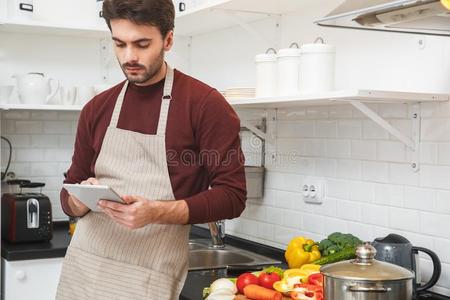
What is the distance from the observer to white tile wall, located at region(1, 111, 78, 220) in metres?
3.95

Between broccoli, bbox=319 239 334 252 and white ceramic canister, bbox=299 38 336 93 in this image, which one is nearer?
white ceramic canister, bbox=299 38 336 93

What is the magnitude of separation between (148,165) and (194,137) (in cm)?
17

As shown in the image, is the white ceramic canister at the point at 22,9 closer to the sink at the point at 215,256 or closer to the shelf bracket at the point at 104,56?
the shelf bracket at the point at 104,56

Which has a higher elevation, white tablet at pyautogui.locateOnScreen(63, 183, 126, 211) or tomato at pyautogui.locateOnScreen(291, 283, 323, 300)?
white tablet at pyautogui.locateOnScreen(63, 183, 126, 211)

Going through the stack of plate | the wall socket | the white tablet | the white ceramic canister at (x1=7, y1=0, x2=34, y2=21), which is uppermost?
the white ceramic canister at (x1=7, y1=0, x2=34, y2=21)

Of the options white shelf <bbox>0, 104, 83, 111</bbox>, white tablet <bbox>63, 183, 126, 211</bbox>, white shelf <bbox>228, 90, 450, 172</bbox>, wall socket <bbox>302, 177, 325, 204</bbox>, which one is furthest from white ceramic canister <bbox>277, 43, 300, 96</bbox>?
white shelf <bbox>0, 104, 83, 111</bbox>

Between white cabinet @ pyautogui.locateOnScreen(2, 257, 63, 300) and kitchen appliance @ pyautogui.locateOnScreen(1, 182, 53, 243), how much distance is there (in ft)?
0.57

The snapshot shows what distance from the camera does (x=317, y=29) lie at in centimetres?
307

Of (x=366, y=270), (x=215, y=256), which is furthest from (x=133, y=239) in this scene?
(x=215, y=256)

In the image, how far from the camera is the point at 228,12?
3.24 meters

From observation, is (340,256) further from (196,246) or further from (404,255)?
(196,246)

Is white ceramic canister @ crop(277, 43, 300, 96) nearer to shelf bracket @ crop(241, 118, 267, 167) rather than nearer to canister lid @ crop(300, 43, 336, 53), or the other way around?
canister lid @ crop(300, 43, 336, 53)

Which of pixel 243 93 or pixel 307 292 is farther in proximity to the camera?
pixel 243 93

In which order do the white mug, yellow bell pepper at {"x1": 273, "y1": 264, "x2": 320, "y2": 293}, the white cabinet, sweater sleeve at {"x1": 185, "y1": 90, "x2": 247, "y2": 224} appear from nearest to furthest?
sweater sleeve at {"x1": 185, "y1": 90, "x2": 247, "y2": 224}
yellow bell pepper at {"x1": 273, "y1": 264, "x2": 320, "y2": 293}
the white cabinet
the white mug
